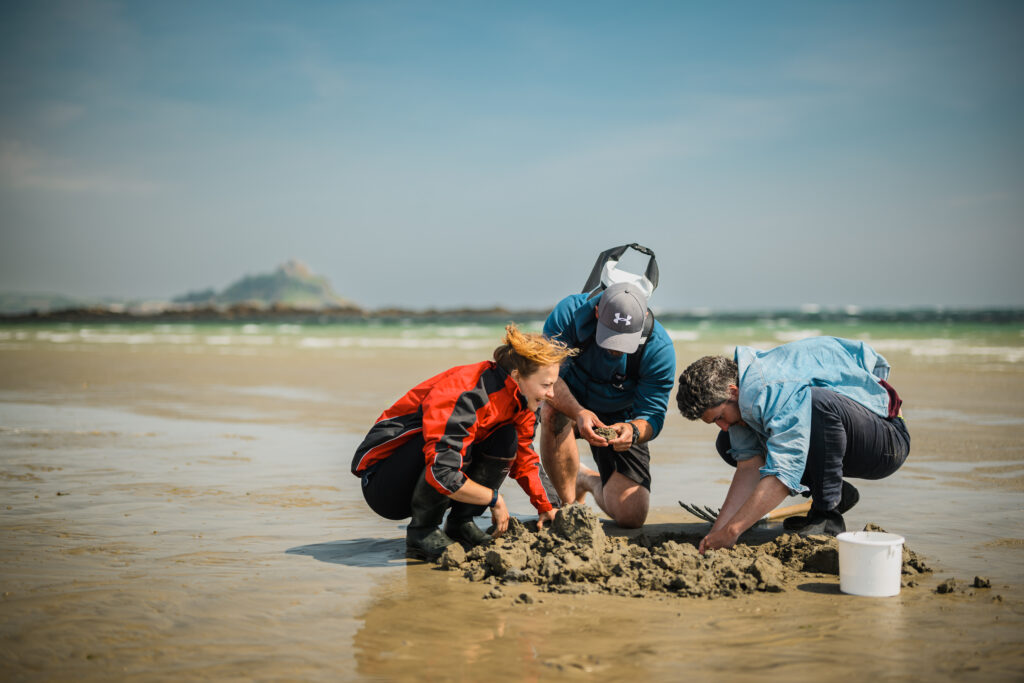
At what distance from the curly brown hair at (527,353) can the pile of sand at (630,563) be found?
2.36 feet

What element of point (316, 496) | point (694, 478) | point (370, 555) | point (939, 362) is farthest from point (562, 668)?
point (939, 362)

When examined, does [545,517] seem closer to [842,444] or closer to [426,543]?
[426,543]

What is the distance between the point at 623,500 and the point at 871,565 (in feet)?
5.50

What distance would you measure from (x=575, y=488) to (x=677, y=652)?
7.68 feet

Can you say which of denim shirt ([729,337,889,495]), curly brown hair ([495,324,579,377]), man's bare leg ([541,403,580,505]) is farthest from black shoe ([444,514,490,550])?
denim shirt ([729,337,889,495])

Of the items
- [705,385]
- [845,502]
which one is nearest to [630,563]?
[705,385]

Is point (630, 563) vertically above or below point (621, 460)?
below

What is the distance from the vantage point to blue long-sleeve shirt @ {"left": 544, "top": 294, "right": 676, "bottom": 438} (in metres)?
4.84

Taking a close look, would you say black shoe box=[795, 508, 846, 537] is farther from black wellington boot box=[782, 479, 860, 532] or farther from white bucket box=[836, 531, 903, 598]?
white bucket box=[836, 531, 903, 598]

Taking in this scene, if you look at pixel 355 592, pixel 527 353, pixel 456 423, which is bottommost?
pixel 355 592

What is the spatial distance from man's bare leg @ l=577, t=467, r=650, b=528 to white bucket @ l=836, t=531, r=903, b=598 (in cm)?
148

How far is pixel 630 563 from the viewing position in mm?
3832

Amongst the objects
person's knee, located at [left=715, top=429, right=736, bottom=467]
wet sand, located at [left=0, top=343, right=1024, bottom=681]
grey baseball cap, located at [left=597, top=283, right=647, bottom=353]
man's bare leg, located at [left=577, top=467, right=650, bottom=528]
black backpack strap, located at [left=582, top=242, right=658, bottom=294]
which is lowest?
wet sand, located at [left=0, top=343, right=1024, bottom=681]

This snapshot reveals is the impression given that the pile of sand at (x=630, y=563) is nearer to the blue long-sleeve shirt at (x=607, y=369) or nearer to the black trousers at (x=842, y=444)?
the black trousers at (x=842, y=444)
